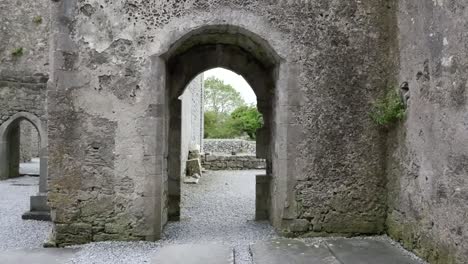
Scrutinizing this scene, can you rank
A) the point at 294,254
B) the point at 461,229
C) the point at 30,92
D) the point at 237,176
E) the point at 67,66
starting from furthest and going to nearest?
the point at 237,176 < the point at 30,92 < the point at 67,66 < the point at 294,254 < the point at 461,229

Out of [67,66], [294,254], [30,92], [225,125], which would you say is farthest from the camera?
[225,125]

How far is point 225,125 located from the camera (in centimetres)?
2942

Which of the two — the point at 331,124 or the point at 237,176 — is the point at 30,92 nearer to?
the point at 237,176

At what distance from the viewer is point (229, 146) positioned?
22.4 metres

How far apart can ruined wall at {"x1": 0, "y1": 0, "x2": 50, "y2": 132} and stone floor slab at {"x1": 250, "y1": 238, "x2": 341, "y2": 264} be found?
9323mm

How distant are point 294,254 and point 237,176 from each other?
9.89 m

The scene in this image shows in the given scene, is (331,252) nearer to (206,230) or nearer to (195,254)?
(195,254)

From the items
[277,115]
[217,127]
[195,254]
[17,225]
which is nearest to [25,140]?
[17,225]

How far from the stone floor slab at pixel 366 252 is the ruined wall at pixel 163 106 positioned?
33 centimetres

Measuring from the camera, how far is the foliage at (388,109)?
5.54 m

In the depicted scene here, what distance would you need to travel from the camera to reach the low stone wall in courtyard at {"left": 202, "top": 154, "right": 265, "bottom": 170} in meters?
17.2

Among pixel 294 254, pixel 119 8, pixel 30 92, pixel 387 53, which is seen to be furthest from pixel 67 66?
pixel 30 92

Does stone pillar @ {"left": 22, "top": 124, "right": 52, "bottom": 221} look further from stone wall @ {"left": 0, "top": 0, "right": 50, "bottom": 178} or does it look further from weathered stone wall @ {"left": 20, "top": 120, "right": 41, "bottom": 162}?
weathered stone wall @ {"left": 20, "top": 120, "right": 41, "bottom": 162}

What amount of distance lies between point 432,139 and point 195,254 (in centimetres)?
286
